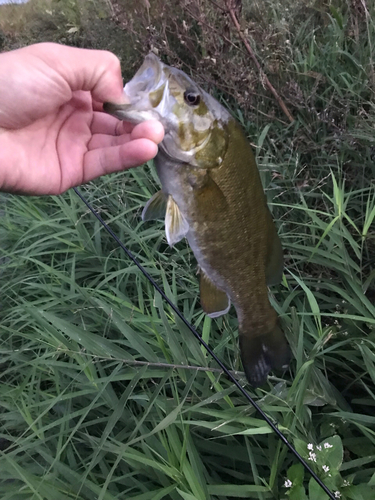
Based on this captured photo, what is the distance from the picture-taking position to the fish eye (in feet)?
3.29

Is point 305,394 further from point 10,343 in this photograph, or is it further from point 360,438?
point 10,343

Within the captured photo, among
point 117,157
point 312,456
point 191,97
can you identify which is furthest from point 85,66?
point 312,456

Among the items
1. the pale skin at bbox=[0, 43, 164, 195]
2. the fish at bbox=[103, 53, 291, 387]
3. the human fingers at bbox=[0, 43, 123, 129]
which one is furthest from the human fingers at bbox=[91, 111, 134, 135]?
the fish at bbox=[103, 53, 291, 387]

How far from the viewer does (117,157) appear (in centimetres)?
129

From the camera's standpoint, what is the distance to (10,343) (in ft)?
6.39

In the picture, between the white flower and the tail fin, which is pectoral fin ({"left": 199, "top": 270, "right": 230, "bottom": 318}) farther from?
the white flower

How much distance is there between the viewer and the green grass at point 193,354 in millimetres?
1217

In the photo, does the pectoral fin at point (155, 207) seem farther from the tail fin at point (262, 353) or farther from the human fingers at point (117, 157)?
the tail fin at point (262, 353)

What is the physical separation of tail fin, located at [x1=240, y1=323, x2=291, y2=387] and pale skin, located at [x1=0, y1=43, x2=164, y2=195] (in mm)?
665

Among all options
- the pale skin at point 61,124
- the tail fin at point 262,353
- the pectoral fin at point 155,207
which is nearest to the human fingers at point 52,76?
the pale skin at point 61,124

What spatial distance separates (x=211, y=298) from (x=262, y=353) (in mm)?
236

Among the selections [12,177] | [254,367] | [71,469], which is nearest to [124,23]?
[12,177]

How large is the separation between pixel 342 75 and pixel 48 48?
178 centimetres

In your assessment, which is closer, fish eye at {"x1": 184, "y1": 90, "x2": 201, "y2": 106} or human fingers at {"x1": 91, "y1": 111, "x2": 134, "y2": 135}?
fish eye at {"x1": 184, "y1": 90, "x2": 201, "y2": 106}
